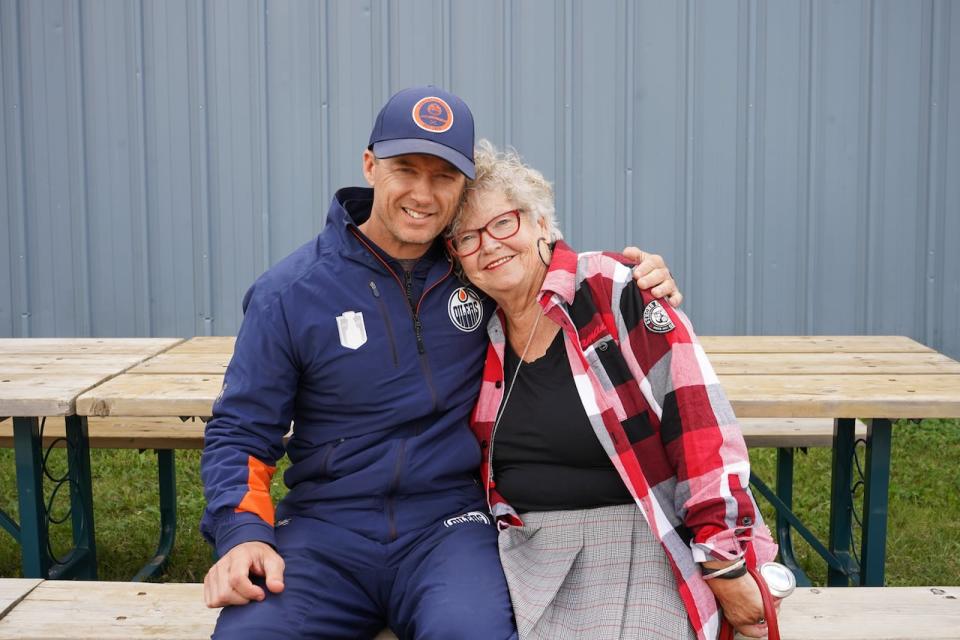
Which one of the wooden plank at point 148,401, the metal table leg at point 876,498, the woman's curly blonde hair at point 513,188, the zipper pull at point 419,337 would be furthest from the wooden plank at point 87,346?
the metal table leg at point 876,498

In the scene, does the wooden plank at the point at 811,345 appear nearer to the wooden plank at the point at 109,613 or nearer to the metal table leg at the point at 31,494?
the wooden plank at the point at 109,613

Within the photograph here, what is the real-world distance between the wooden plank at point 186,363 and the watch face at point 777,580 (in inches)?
71.4

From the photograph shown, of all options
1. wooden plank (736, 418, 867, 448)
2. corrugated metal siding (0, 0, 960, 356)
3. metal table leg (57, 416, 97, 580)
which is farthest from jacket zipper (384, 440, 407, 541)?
corrugated metal siding (0, 0, 960, 356)

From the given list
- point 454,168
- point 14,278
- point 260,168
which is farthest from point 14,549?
point 454,168

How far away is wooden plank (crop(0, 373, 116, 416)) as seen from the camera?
2.78 meters

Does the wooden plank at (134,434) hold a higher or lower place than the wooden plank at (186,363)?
lower

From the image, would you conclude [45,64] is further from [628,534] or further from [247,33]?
[628,534]

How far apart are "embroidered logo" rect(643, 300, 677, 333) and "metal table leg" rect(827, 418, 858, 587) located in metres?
1.59

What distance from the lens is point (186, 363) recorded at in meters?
3.29

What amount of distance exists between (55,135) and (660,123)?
335cm

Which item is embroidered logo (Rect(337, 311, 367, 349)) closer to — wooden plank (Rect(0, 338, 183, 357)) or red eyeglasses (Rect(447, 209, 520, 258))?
red eyeglasses (Rect(447, 209, 520, 258))

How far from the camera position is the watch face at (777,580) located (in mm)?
1966

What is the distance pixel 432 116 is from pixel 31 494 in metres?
1.83

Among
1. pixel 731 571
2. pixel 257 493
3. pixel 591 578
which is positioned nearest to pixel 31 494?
pixel 257 493
